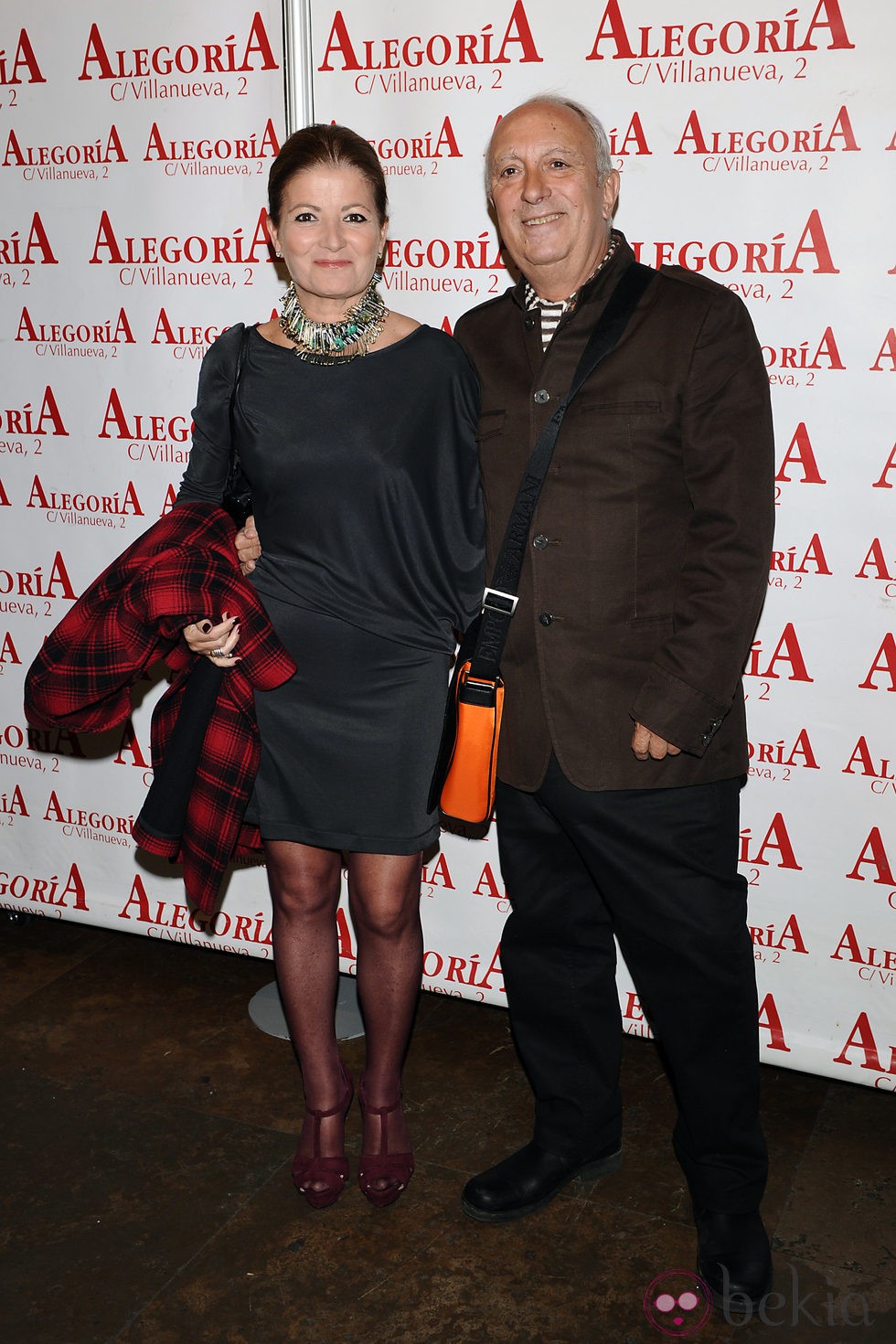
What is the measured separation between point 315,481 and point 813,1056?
5.45 feet

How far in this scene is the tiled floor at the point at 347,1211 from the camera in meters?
2.16

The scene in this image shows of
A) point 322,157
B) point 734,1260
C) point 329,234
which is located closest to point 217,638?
point 329,234

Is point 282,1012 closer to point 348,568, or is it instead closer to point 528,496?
point 348,568

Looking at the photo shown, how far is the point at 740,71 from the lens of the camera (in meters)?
2.38

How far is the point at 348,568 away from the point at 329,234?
557 millimetres

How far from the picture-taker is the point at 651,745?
2.05m

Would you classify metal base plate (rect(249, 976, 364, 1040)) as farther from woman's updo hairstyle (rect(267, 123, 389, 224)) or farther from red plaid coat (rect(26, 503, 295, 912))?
→ woman's updo hairstyle (rect(267, 123, 389, 224))

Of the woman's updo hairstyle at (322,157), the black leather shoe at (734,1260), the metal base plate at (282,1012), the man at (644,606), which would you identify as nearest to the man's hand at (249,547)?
the man at (644,606)

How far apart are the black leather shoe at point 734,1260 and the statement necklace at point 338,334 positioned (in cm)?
162

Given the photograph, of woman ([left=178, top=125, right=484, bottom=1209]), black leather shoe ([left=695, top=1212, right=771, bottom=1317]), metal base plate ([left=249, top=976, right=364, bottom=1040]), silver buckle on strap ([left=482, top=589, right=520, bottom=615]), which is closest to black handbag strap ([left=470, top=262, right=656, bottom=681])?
silver buckle on strap ([left=482, top=589, right=520, bottom=615])

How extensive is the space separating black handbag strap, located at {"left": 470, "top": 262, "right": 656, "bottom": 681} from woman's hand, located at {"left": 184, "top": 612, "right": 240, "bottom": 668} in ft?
1.38

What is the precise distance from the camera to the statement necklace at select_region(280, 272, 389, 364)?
7.20ft

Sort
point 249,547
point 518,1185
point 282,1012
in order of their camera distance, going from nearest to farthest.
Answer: point 249,547, point 518,1185, point 282,1012

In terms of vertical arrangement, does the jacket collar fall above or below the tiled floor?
above
